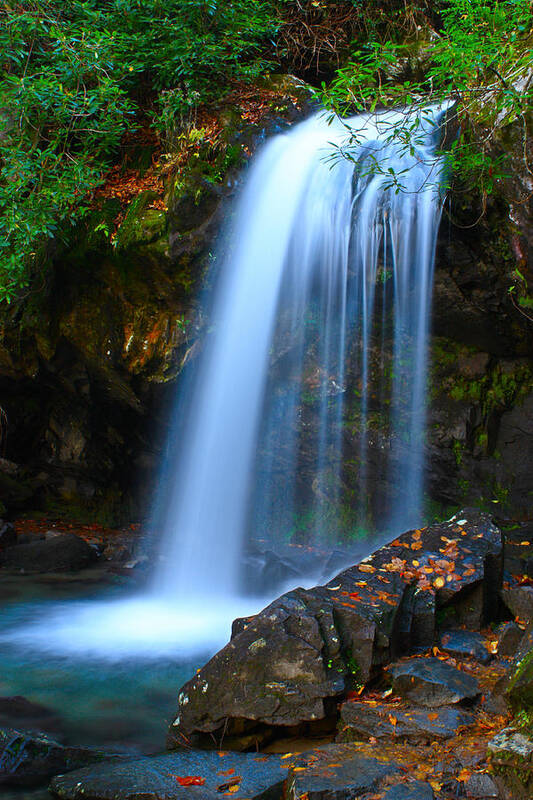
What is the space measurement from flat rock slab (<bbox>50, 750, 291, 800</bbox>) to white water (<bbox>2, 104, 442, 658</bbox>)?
339 cm

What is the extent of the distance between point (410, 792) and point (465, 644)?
190cm

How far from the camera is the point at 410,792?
261 cm

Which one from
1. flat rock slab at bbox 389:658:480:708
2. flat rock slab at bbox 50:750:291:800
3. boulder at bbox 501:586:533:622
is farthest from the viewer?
boulder at bbox 501:586:533:622

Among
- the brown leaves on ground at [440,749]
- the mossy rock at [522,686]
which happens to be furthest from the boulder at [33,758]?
the mossy rock at [522,686]

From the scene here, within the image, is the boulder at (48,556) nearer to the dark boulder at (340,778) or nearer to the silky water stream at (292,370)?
the silky water stream at (292,370)

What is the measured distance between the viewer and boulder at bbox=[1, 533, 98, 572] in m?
8.40

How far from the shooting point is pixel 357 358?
27.3 ft

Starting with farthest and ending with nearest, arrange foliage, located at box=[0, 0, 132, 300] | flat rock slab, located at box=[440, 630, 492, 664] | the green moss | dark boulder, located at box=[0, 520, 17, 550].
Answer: dark boulder, located at box=[0, 520, 17, 550] → foliage, located at box=[0, 0, 132, 300] → flat rock slab, located at box=[440, 630, 492, 664] → the green moss

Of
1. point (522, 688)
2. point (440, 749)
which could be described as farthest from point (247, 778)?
point (522, 688)

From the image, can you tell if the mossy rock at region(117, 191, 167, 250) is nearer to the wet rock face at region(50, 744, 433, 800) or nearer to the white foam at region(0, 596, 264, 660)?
the white foam at region(0, 596, 264, 660)

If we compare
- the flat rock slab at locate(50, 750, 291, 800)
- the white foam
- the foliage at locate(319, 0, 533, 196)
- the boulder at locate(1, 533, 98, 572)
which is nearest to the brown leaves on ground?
the flat rock slab at locate(50, 750, 291, 800)

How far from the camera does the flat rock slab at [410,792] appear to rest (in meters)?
2.57

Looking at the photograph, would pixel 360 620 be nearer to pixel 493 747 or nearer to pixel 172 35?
pixel 493 747

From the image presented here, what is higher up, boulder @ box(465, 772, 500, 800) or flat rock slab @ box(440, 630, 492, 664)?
flat rock slab @ box(440, 630, 492, 664)
